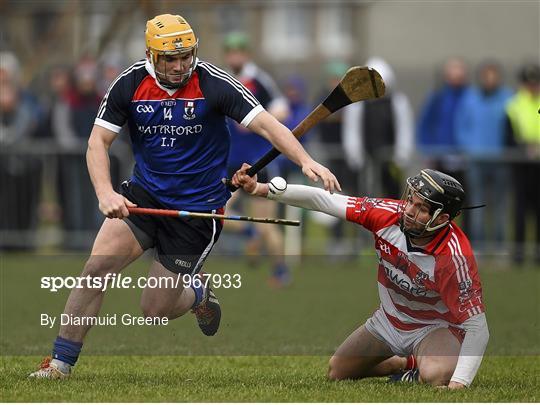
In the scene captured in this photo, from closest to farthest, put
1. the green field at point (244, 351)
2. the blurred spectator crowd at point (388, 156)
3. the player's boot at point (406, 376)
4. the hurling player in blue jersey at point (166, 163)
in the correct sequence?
the green field at point (244, 351)
the hurling player in blue jersey at point (166, 163)
the player's boot at point (406, 376)
the blurred spectator crowd at point (388, 156)

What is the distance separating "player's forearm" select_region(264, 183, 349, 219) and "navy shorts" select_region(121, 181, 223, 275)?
2.03ft

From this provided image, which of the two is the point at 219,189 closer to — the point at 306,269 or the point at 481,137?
the point at 306,269

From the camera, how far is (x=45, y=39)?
91.1 ft

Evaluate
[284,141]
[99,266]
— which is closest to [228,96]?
[284,141]

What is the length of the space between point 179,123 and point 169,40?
516mm

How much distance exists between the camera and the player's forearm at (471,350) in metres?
7.80

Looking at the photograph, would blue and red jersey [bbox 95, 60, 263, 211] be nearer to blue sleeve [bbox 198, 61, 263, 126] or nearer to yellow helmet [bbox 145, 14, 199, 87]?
blue sleeve [bbox 198, 61, 263, 126]

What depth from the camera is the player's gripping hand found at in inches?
309

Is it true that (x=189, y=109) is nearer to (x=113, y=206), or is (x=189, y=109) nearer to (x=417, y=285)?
(x=113, y=206)

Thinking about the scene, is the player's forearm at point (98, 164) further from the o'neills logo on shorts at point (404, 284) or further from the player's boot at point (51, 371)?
the o'neills logo on shorts at point (404, 284)

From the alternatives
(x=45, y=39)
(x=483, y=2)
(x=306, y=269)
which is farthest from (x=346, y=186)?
(x=45, y=39)

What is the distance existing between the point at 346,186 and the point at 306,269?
1.23 meters

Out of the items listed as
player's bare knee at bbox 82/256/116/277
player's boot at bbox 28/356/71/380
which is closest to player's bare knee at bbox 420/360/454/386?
player's bare knee at bbox 82/256/116/277

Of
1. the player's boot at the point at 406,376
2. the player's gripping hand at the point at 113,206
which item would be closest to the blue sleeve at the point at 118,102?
the player's gripping hand at the point at 113,206
